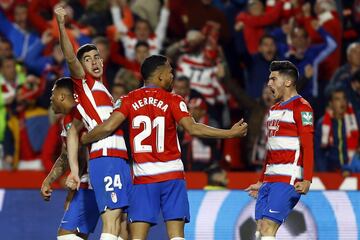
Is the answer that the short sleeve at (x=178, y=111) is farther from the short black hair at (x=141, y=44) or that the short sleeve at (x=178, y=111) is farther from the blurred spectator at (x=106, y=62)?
the short black hair at (x=141, y=44)

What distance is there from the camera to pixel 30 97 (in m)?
15.6

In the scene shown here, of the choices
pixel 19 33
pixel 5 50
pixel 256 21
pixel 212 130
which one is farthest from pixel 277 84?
pixel 19 33

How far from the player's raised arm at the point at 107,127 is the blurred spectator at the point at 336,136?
5.55 meters

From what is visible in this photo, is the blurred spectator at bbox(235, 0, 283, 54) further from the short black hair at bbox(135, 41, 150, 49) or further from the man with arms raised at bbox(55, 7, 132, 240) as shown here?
the man with arms raised at bbox(55, 7, 132, 240)

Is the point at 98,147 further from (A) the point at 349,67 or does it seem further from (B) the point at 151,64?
(A) the point at 349,67

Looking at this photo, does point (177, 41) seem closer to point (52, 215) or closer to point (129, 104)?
point (52, 215)

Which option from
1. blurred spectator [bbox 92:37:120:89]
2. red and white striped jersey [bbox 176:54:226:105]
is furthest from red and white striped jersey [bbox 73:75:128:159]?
red and white striped jersey [bbox 176:54:226:105]

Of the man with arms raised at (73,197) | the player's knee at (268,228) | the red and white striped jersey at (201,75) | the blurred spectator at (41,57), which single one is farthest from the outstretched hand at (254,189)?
the blurred spectator at (41,57)

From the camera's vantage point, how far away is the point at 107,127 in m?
9.71

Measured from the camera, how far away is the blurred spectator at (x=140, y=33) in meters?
16.2

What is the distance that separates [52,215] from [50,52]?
15.0ft

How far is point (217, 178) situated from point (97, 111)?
3.89 metres

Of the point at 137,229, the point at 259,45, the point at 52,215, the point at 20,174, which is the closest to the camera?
the point at 137,229

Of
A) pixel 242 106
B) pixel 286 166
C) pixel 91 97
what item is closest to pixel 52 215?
pixel 91 97
